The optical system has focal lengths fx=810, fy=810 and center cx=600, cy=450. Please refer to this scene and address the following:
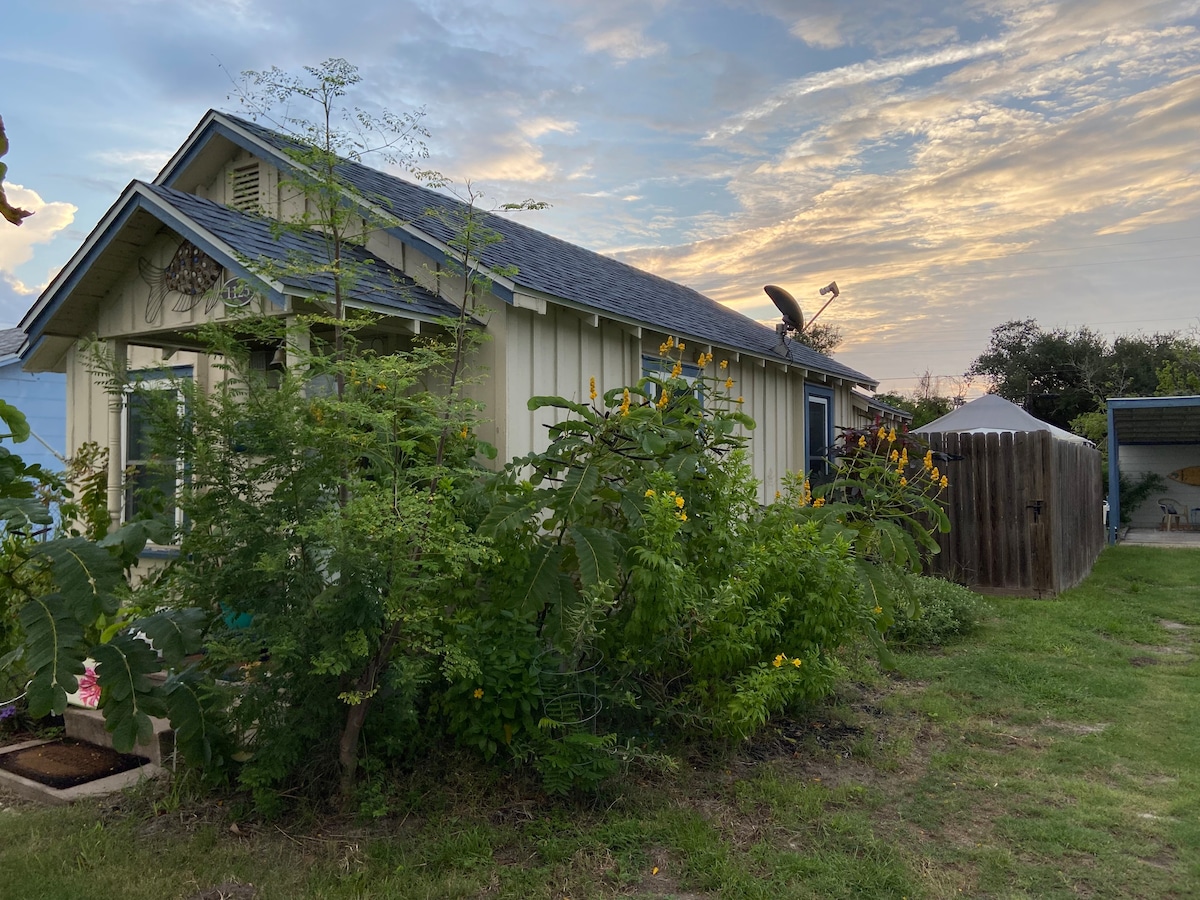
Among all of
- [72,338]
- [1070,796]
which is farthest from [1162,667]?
[72,338]

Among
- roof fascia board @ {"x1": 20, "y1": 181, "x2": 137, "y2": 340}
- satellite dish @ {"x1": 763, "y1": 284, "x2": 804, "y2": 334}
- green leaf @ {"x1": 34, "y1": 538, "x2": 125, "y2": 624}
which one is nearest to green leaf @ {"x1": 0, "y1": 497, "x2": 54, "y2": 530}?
green leaf @ {"x1": 34, "y1": 538, "x2": 125, "y2": 624}

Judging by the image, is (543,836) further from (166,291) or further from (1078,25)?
(1078,25)

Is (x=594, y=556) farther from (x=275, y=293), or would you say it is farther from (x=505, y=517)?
(x=275, y=293)

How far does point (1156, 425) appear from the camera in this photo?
21.9 meters

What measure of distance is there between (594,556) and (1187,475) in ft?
86.3

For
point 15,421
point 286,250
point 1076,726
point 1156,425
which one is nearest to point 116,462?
point 286,250

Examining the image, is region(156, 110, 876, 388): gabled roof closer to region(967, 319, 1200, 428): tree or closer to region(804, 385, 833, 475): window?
region(804, 385, 833, 475): window

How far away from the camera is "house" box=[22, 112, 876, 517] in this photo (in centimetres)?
583

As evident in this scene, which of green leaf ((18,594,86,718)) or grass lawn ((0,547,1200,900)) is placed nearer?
green leaf ((18,594,86,718))

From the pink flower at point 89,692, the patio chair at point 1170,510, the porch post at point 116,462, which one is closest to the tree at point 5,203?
the pink flower at point 89,692

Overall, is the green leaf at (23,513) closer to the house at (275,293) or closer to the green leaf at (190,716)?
the green leaf at (190,716)

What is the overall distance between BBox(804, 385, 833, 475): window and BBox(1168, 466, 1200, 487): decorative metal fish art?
1751 cm

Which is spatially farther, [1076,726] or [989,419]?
[989,419]

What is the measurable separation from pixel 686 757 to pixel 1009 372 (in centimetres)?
3651
